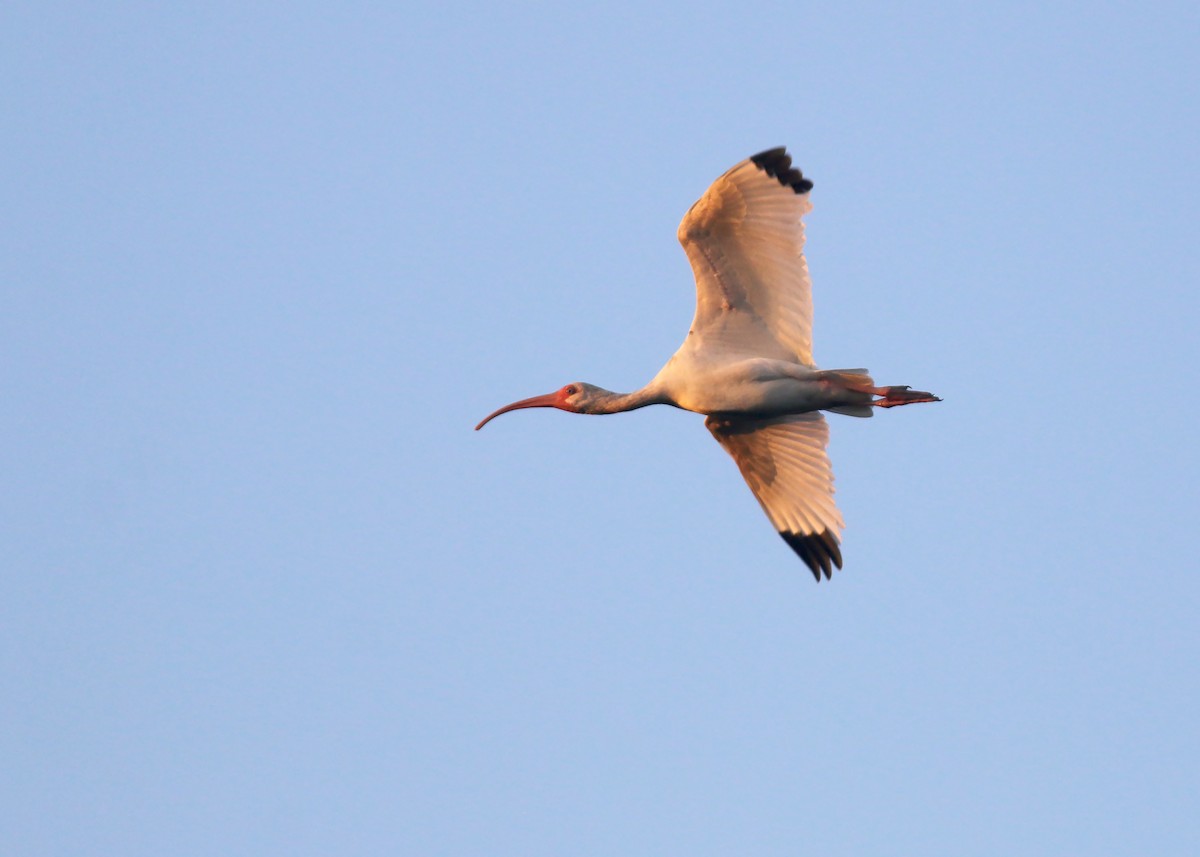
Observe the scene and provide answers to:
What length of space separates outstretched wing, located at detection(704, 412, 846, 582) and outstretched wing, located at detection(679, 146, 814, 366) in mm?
1424

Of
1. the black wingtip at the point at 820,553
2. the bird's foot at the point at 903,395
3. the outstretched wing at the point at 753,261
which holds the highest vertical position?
the outstretched wing at the point at 753,261

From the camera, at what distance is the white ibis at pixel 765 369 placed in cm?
1838

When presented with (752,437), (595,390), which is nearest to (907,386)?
(752,437)

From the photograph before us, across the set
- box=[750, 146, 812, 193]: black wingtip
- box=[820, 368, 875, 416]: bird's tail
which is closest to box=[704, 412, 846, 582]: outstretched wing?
box=[820, 368, 875, 416]: bird's tail

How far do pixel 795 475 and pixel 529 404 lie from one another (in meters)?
3.60

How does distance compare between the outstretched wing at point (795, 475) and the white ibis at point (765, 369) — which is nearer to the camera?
the white ibis at point (765, 369)

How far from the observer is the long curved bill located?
820 inches

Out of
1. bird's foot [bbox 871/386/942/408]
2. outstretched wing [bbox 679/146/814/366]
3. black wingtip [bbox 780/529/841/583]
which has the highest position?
outstretched wing [bbox 679/146/814/366]

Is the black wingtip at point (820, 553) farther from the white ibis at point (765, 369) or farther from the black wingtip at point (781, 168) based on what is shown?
the black wingtip at point (781, 168)

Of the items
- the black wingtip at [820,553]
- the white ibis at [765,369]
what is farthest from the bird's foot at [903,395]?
the black wingtip at [820,553]

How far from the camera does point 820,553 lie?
20.2 m

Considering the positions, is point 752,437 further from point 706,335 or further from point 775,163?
point 775,163

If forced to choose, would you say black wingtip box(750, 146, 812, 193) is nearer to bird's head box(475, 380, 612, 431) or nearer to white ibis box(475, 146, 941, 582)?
white ibis box(475, 146, 941, 582)

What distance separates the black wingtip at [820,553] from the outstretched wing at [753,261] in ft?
7.82
